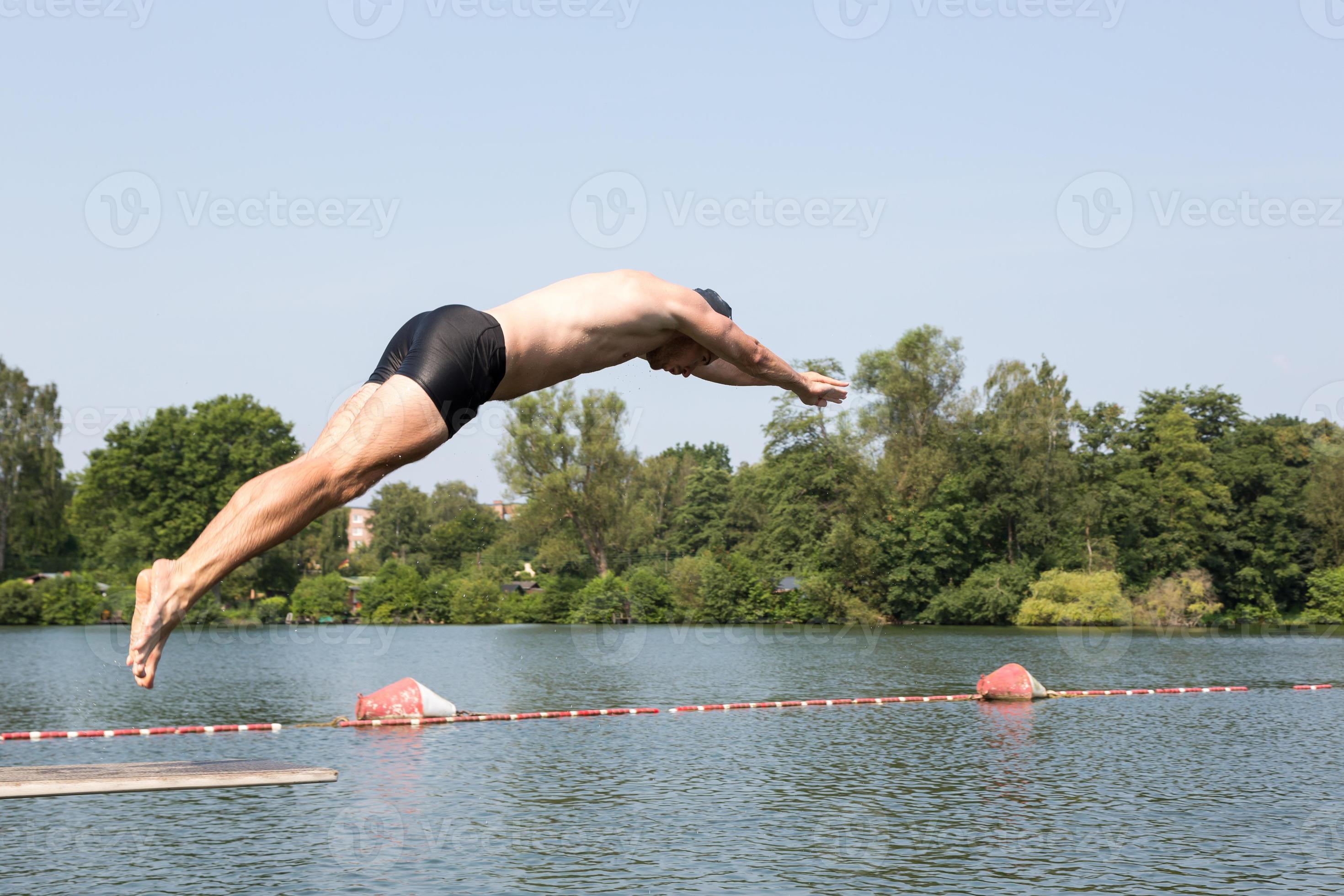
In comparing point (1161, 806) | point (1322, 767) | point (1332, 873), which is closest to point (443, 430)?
point (1332, 873)

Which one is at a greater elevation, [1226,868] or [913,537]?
[913,537]

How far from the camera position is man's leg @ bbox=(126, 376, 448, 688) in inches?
135

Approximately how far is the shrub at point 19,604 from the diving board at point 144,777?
279 ft

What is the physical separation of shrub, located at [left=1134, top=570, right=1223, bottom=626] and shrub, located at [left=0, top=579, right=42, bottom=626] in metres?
69.3

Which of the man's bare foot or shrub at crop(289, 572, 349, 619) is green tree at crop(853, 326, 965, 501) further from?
the man's bare foot

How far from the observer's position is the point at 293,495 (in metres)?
3.60

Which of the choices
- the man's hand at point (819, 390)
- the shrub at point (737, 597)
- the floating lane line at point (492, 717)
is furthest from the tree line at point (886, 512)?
the man's hand at point (819, 390)

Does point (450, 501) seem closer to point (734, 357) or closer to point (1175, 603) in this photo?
point (1175, 603)

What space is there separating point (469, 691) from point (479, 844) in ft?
67.5

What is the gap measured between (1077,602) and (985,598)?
217 inches

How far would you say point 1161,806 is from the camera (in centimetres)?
1866

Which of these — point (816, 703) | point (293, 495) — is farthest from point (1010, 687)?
point (293, 495)

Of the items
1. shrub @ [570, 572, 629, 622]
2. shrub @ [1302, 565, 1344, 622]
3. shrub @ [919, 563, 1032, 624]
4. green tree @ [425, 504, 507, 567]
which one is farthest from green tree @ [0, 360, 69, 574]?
shrub @ [1302, 565, 1344, 622]

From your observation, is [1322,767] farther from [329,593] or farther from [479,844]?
[329,593]
